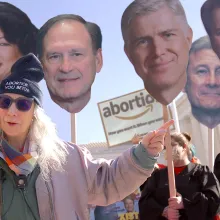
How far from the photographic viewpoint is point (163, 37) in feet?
17.2

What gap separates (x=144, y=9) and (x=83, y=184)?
151 inches

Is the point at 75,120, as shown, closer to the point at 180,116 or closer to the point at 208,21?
the point at 208,21

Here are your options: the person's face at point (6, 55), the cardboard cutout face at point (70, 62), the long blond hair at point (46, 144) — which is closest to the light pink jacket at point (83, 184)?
the long blond hair at point (46, 144)

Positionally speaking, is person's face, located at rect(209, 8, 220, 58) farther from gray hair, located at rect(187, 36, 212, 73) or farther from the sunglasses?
the sunglasses

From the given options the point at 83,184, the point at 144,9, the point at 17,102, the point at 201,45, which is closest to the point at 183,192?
the point at 83,184

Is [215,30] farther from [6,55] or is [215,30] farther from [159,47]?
[6,55]

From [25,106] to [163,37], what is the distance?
3.47 metres

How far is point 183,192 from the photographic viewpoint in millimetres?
3838

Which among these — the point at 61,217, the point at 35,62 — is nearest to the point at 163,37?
the point at 35,62

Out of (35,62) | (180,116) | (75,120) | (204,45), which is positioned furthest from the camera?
(180,116)

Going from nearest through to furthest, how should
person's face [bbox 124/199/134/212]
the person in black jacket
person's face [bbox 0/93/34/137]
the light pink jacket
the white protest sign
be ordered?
the light pink jacket
person's face [bbox 0/93/34/137]
the person in black jacket
the white protest sign
person's face [bbox 124/199/134/212]

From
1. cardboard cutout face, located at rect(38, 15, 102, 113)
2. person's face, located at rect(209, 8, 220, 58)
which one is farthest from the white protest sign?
person's face, located at rect(209, 8, 220, 58)

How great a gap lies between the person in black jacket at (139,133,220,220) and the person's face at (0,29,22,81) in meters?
2.23

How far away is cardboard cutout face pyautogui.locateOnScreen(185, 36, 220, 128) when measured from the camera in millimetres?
5629
